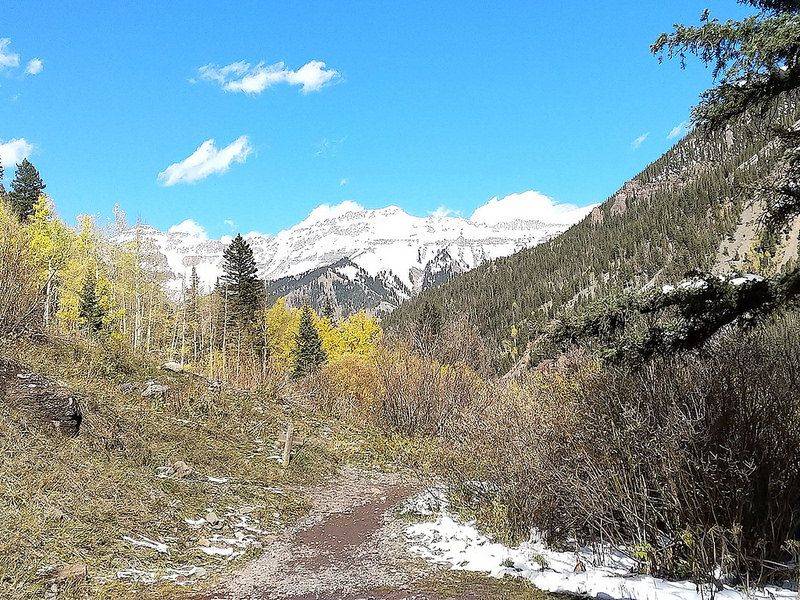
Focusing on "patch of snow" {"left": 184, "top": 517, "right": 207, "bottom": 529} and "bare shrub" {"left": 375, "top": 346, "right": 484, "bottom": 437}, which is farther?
"bare shrub" {"left": 375, "top": 346, "right": 484, "bottom": 437}

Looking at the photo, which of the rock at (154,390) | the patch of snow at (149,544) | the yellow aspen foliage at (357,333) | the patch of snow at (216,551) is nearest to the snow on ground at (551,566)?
the patch of snow at (216,551)

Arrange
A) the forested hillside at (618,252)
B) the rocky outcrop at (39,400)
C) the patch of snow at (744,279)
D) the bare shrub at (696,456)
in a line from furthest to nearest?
the forested hillside at (618,252) < the rocky outcrop at (39,400) < the patch of snow at (744,279) < the bare shrub at (696,456)

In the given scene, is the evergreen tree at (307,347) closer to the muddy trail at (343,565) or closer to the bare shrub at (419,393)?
the bare shrub at (419,393)

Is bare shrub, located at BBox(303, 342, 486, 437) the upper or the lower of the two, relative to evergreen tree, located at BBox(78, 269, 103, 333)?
lower

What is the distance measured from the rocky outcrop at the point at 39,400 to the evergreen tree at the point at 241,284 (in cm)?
2953

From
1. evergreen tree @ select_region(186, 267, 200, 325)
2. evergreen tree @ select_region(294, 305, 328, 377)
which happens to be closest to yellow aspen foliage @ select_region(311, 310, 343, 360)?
evergreen tree @ select_region(294, 305, 328, 377)

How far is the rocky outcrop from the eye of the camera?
1182 centimetres

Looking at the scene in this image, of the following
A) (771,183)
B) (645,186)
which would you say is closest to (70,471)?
(771,183)

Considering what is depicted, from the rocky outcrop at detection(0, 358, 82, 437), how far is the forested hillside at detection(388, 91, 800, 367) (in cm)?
9185

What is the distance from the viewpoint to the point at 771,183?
6.79 m

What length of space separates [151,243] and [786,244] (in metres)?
108

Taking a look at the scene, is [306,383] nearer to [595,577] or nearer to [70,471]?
[70,471]

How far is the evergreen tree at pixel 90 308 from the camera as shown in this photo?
112ft

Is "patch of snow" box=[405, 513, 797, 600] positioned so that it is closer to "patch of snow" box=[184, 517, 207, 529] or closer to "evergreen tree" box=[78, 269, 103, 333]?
"patch of snow" box=[184, 517, 207, 529]
